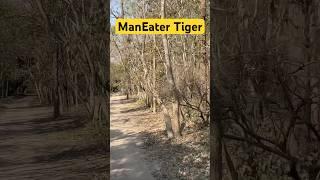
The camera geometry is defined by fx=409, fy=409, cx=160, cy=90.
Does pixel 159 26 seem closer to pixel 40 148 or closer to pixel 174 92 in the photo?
pixel 174 92

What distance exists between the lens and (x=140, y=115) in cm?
483

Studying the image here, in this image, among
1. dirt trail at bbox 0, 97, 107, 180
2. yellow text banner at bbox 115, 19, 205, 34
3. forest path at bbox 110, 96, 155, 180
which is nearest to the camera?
dirt trail at bbox 0, 97, 107, 180

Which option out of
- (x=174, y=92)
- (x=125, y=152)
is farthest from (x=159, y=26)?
(x=125, y=152)

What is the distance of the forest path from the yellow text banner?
83cm

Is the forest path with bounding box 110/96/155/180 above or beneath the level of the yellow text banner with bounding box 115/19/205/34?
beneath

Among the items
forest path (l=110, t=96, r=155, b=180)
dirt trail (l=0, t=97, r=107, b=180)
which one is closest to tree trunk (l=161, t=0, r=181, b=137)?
forest path (l=110, t=96, r=155, b=180)

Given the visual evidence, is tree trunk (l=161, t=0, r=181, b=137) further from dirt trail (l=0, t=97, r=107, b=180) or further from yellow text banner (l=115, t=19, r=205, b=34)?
dirt trail (l=0, t=97, r=107, b=180)

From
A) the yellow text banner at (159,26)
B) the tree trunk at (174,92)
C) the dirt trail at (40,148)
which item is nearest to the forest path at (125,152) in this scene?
the tree trunk at (174,92)

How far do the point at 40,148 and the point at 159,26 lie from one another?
1.47 metres

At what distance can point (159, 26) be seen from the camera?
3678 millimetres

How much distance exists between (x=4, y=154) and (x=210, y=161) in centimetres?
173

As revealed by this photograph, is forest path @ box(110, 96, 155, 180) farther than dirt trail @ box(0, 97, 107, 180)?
Yes

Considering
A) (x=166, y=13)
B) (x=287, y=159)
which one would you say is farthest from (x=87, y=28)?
(x=287, y=159)

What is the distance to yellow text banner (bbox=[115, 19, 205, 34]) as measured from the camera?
3492 millimetres
